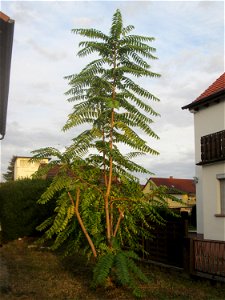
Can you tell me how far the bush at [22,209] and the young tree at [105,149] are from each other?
32.9ft

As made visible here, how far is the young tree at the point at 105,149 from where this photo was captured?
9.10m

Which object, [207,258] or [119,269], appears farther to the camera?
[207,258]

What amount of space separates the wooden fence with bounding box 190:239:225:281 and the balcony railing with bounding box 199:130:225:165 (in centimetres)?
631

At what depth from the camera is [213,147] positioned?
1759 cm

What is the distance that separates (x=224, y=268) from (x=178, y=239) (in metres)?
2.22

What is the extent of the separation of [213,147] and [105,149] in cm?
948

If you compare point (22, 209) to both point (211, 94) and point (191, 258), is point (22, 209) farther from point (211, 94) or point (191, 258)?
point (191, 258)

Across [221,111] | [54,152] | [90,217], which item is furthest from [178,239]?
[221,111]

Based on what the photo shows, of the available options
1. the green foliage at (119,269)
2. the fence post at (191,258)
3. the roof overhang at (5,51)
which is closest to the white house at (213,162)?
the fence post at (191,258)

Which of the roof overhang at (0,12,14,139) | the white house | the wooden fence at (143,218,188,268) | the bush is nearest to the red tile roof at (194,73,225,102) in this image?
the white house

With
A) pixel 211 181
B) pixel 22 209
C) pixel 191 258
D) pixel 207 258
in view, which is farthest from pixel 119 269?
pixel 22 209

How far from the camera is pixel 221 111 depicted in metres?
19.0

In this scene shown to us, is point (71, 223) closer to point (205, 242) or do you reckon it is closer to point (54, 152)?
point (54, 152)

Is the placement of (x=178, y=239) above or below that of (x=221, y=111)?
below
